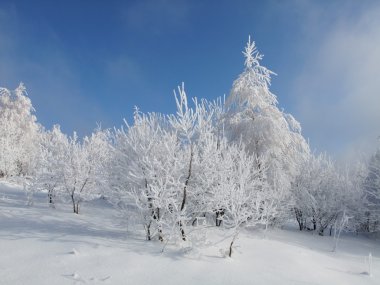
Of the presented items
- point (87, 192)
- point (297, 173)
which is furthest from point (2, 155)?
point (297, 173)

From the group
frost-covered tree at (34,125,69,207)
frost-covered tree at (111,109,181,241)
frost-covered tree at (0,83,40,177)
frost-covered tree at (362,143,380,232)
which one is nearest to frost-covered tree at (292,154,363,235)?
frost-covered tree at (362,143,380,232)

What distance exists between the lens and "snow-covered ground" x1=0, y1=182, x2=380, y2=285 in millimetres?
6844

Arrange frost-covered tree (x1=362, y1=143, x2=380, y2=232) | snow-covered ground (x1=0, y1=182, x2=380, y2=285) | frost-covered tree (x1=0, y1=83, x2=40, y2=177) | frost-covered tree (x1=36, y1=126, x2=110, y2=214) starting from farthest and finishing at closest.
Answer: frost-covered tree (x1=0, y1=83, x2=40, y2=177), frost-covered tree (x1=362, y1=143, x2=380, y2=232), frost-covered tree (x1=36, y1=126, x2=110, y2=214), snow-covered ground (x1=0, y1=182, x2=380, y2=285)

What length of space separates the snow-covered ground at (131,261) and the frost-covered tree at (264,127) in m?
5.93

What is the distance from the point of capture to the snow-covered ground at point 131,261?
6.84 m

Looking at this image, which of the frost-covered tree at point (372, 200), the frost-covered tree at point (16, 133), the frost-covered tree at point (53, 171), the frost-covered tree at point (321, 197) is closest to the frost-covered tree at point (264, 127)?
the frost-covered tree at point (321, 197)

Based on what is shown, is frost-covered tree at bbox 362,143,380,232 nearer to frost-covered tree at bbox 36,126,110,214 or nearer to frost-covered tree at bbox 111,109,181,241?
frost-covered tree at bbox 111,109,181,241

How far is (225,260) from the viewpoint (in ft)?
26.9

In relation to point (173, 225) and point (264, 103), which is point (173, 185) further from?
point (264, 103)

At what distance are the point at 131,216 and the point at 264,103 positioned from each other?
10061mm

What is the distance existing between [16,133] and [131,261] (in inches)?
1331

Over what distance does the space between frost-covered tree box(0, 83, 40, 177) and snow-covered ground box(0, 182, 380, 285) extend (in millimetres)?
23128

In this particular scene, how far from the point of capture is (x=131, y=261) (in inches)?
297

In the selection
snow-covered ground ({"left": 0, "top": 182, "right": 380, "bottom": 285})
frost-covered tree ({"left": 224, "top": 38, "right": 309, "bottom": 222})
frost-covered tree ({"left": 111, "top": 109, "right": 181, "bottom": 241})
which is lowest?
snow-covered ground ({"left": 0, "top": 182, "right": 380, "bottom": 285})
